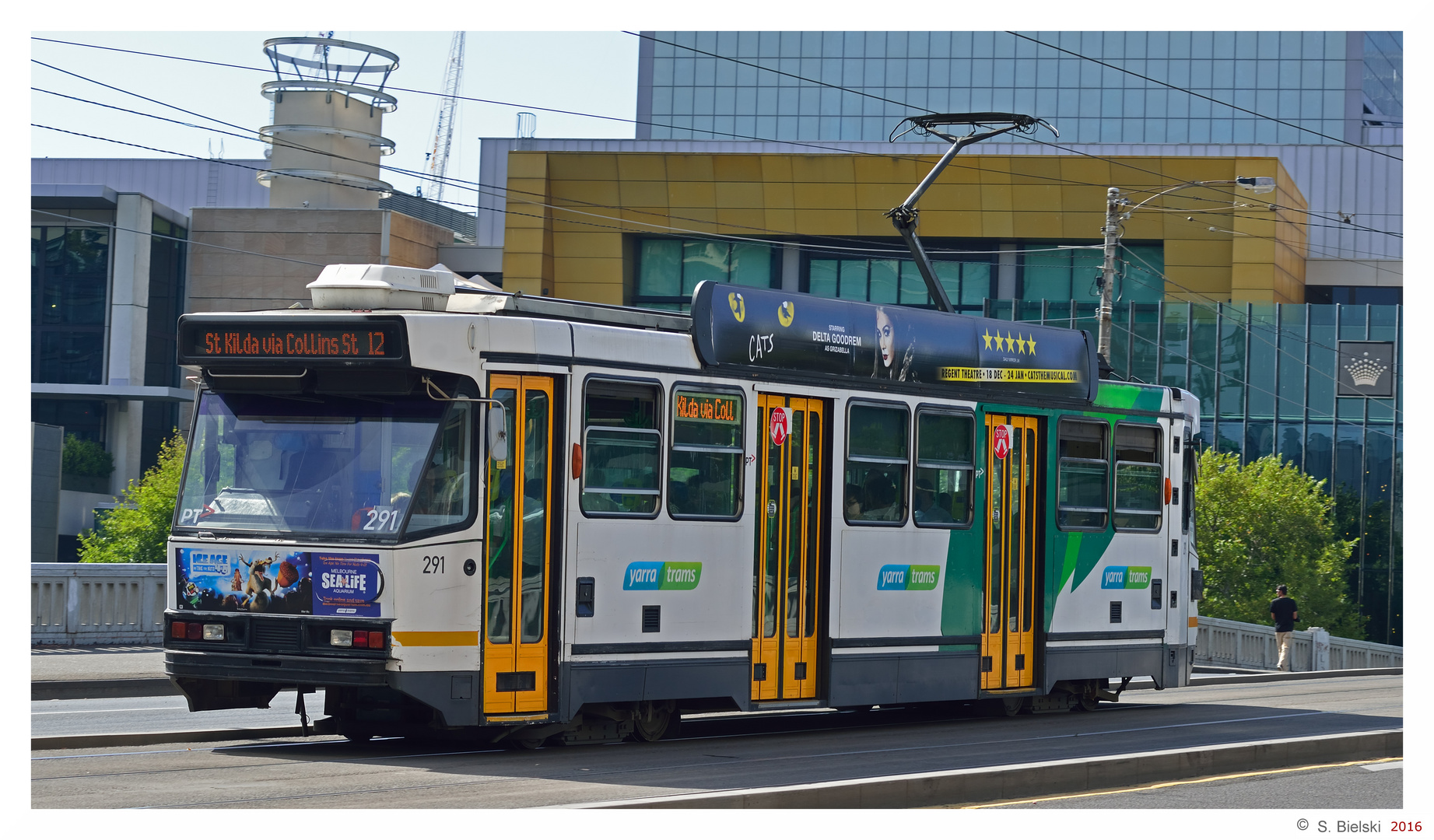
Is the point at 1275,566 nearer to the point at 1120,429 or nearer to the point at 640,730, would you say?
the point at 1120,429

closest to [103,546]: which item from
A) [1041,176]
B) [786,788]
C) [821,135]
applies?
[1041,176]

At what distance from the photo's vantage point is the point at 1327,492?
52250 millimetres

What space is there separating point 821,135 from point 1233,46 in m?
25.2

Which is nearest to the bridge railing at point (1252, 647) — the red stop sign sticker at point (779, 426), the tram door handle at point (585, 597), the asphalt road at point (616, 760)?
the asphalt road at point (616, 760)

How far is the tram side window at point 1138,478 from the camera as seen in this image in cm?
1727

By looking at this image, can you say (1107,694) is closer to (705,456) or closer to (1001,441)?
(1001,441)

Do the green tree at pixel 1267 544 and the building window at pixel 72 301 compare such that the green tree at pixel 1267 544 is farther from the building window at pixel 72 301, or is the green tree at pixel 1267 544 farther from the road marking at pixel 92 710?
the building window at pixel 72 301

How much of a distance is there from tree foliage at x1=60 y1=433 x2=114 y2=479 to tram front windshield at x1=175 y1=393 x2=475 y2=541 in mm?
56007

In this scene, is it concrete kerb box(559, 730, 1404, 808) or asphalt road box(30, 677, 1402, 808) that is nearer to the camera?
concrete kerb box(559, 730, 1404, 808)

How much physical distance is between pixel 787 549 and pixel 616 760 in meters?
2.62

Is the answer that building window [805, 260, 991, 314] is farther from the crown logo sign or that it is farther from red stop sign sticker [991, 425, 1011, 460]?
red stop sign sticker [991, 425, 1011, 460]

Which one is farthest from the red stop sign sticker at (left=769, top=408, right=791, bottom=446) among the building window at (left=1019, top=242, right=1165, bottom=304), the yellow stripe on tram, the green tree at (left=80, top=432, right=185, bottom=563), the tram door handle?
the building window at (left=1019, top=242, right=1165, bottom=304)

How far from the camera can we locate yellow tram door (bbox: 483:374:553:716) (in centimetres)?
1177

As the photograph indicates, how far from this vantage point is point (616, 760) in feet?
39.2
